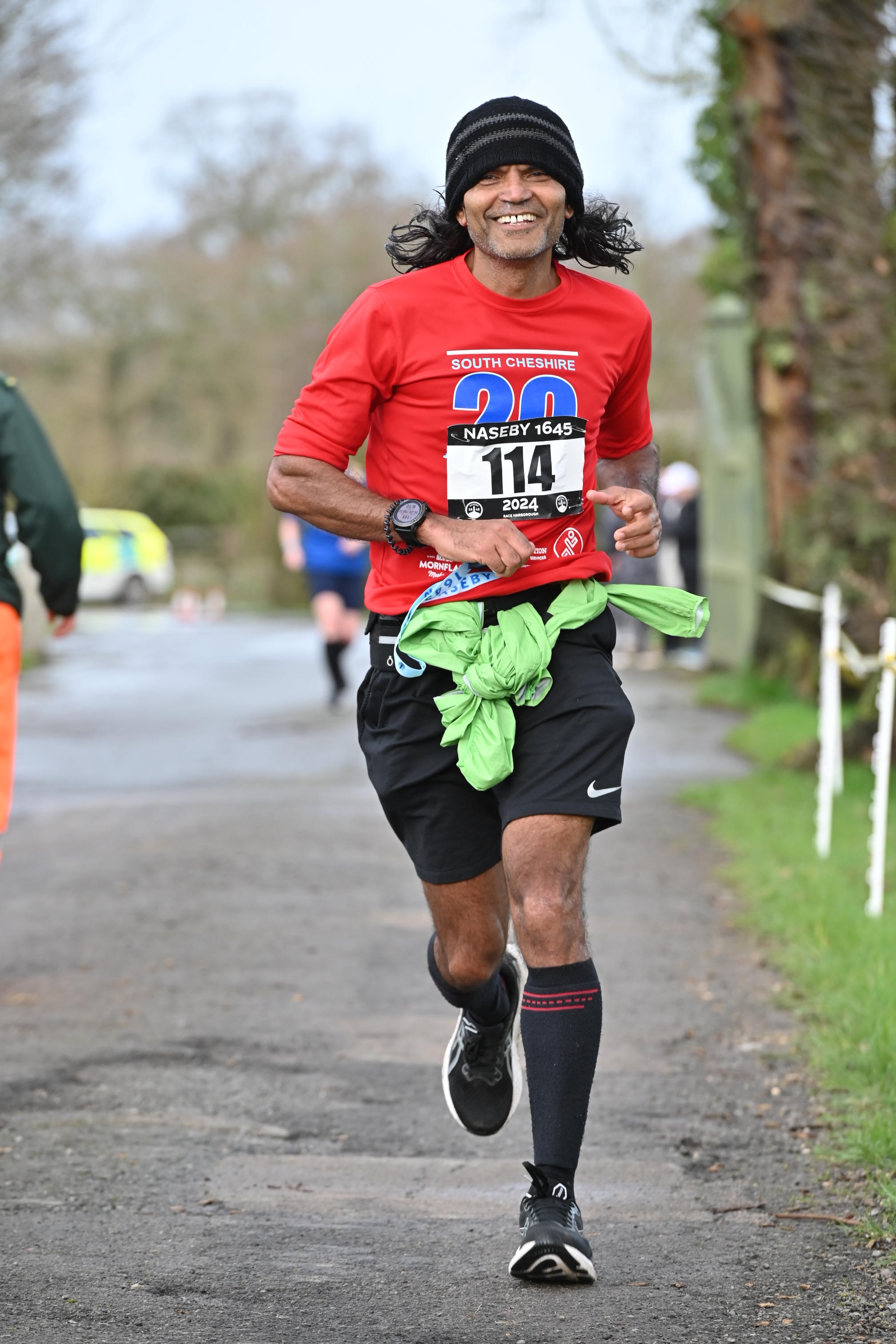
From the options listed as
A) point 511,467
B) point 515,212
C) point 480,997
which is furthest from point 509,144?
point 480,997

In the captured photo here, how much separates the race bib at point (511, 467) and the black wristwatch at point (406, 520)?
0.10 metres

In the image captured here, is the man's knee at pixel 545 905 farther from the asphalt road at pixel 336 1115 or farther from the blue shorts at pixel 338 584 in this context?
the blue shorts at pixel 338 584

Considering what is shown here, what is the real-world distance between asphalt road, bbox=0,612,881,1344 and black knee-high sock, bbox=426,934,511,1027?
0.36m

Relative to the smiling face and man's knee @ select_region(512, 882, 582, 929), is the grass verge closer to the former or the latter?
man's knee @ select_region(512, 882, 582, 929)

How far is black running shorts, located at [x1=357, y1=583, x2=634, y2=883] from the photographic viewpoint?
3.66 m

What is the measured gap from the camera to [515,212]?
375 centimetres

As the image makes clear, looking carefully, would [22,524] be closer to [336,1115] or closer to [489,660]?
[336,1115]

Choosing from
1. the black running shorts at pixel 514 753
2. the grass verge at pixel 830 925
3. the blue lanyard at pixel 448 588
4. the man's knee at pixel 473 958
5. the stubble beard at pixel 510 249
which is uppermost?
the stubble beard at pixel 510 249

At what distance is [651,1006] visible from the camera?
591cm

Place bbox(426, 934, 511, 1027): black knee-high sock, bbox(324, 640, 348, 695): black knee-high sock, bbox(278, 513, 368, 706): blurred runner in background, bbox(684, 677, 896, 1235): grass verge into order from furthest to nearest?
bbox(324, 640, 348, 695): black knee-high sock, bbox(278, 513, 368, 706): blurred runner in background, bbox(684, 677, 896, 1235): grass verge, bbox(426, 934, 511, 1027): black knee-high sock

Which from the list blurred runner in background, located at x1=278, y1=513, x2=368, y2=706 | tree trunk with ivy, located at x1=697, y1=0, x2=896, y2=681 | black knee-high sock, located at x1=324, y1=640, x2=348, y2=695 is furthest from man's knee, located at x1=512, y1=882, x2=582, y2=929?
black knee-high sock, located at x1=324, y1=640, x2=348, y2=695

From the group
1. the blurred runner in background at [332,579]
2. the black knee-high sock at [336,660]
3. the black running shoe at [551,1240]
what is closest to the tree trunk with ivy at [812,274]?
the blurred runner in background at [332,579]

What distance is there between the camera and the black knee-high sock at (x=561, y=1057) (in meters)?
3.54

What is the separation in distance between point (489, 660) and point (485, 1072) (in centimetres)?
112
